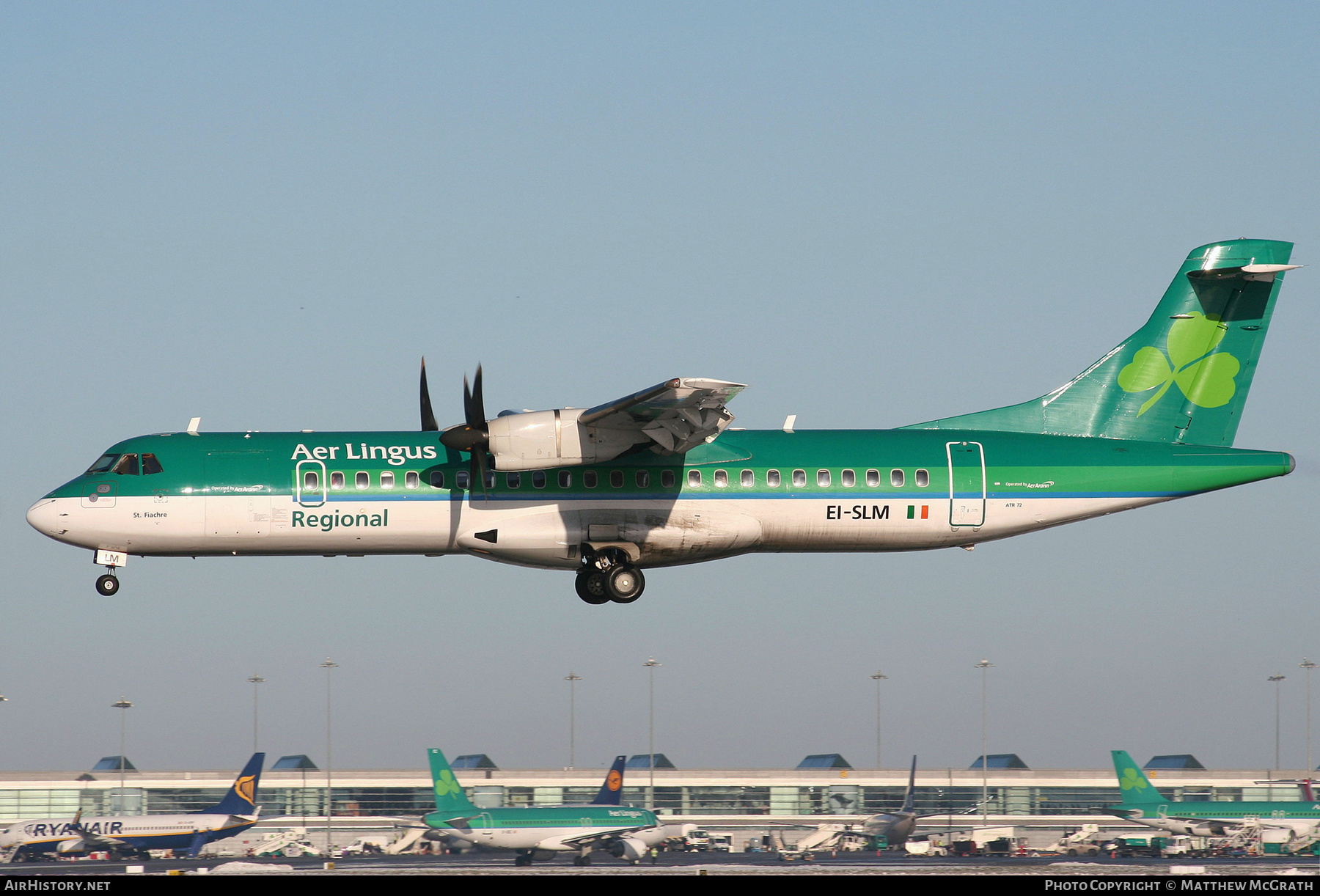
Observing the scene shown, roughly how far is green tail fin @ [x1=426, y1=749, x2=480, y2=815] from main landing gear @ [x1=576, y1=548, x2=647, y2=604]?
20.0 metres

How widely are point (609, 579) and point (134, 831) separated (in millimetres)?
29736

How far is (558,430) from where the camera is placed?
25.6 meters

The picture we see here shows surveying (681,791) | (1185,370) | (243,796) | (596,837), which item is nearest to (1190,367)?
(1185,370)

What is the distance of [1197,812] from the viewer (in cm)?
4728

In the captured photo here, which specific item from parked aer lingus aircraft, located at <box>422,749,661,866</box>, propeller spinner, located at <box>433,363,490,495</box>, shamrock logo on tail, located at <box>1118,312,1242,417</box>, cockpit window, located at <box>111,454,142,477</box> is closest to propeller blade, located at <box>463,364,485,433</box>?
propeller spinner, located at <box>433,363,490,495</box>

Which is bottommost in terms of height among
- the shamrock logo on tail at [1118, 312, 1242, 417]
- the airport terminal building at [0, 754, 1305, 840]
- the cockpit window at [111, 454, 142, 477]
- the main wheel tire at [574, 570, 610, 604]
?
the airport terminal building at [0, 754, 1305, 840]

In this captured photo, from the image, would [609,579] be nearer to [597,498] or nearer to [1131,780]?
[597,498]

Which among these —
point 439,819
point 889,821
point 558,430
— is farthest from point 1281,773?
point 558,430

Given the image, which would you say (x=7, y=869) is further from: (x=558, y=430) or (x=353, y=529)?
(x=558, y=430)

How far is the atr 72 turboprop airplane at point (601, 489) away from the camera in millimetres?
26578

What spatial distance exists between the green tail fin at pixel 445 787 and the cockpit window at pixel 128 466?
20973 millimetres

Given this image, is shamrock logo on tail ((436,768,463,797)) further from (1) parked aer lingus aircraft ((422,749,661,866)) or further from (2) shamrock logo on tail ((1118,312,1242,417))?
(2) shamrock logo on tail ((1118,312,1242,417))

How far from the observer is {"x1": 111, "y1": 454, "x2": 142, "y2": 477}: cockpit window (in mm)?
26944

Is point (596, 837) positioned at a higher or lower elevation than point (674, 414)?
lower
